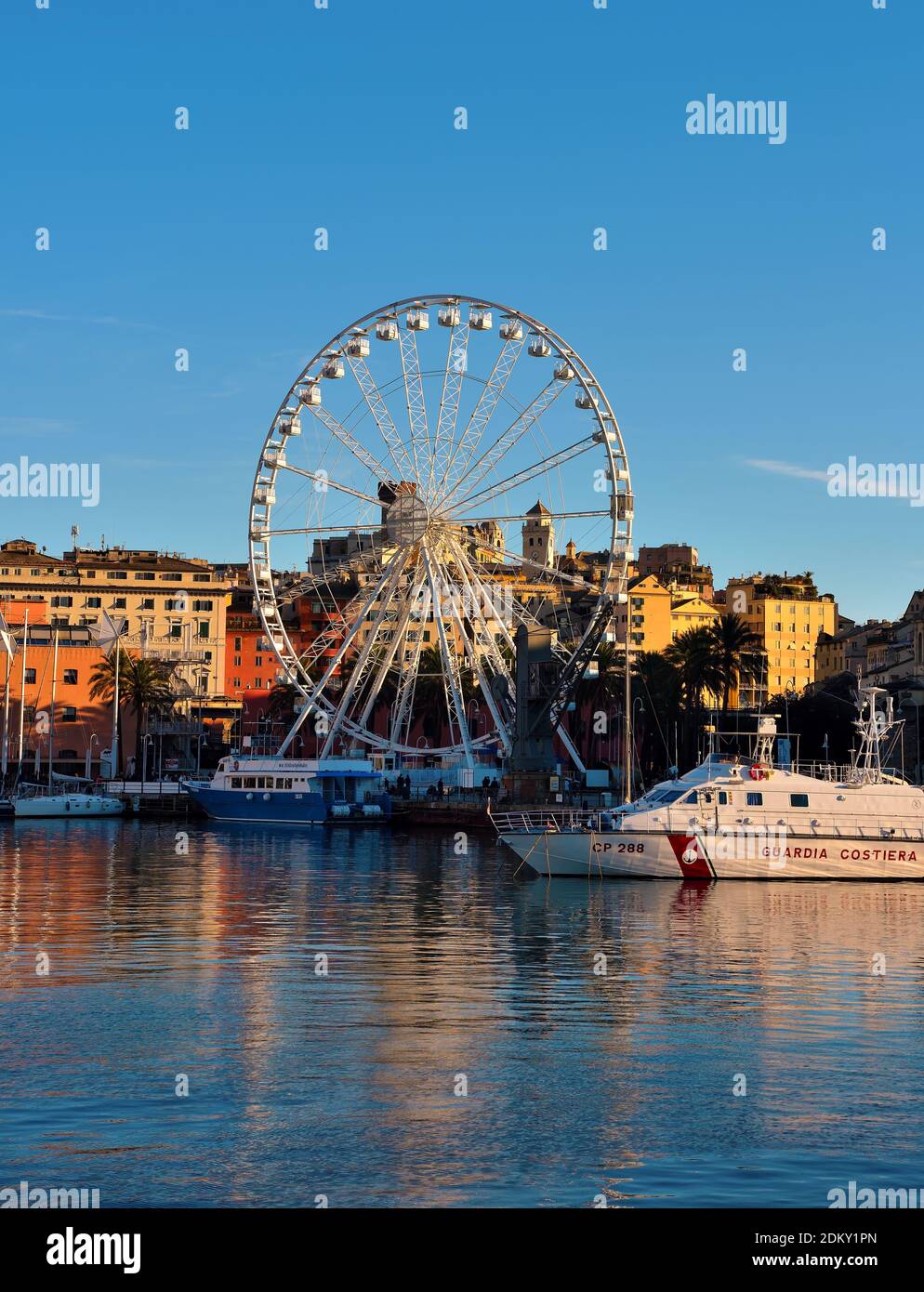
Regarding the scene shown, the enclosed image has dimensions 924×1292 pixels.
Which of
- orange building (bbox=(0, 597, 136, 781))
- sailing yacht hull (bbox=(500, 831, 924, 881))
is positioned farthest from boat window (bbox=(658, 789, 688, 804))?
orange building (bbox=(0, 597, 136, 781))

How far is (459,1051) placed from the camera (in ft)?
84.7

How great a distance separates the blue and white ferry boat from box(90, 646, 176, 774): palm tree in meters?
29.5

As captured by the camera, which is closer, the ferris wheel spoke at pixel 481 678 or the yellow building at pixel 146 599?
the ferris wheel spoke at pixel 481 678

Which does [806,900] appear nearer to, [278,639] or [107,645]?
[278,639]

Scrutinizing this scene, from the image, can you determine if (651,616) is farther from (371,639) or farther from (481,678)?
(371,639)

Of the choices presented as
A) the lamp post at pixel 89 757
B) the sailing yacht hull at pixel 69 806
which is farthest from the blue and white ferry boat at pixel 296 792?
the lamp post at pixel 89 757

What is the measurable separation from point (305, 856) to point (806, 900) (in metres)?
29.3

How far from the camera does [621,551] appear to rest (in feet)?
291

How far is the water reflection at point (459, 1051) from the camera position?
19.2 m

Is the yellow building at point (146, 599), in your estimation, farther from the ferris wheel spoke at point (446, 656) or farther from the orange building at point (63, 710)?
the ferris wheel spoke at point (446, 656)

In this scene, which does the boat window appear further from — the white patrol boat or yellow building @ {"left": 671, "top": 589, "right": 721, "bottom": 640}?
yellow building @ {"left": 671, "top": 589, "right": 721, "bottom": 640}

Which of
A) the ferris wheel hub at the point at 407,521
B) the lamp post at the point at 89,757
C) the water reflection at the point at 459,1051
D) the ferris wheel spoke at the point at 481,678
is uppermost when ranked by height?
the ferris wheel hub at the point at 407,521

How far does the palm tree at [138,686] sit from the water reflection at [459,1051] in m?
92.3

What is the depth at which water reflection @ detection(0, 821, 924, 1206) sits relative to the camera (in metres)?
19.2
